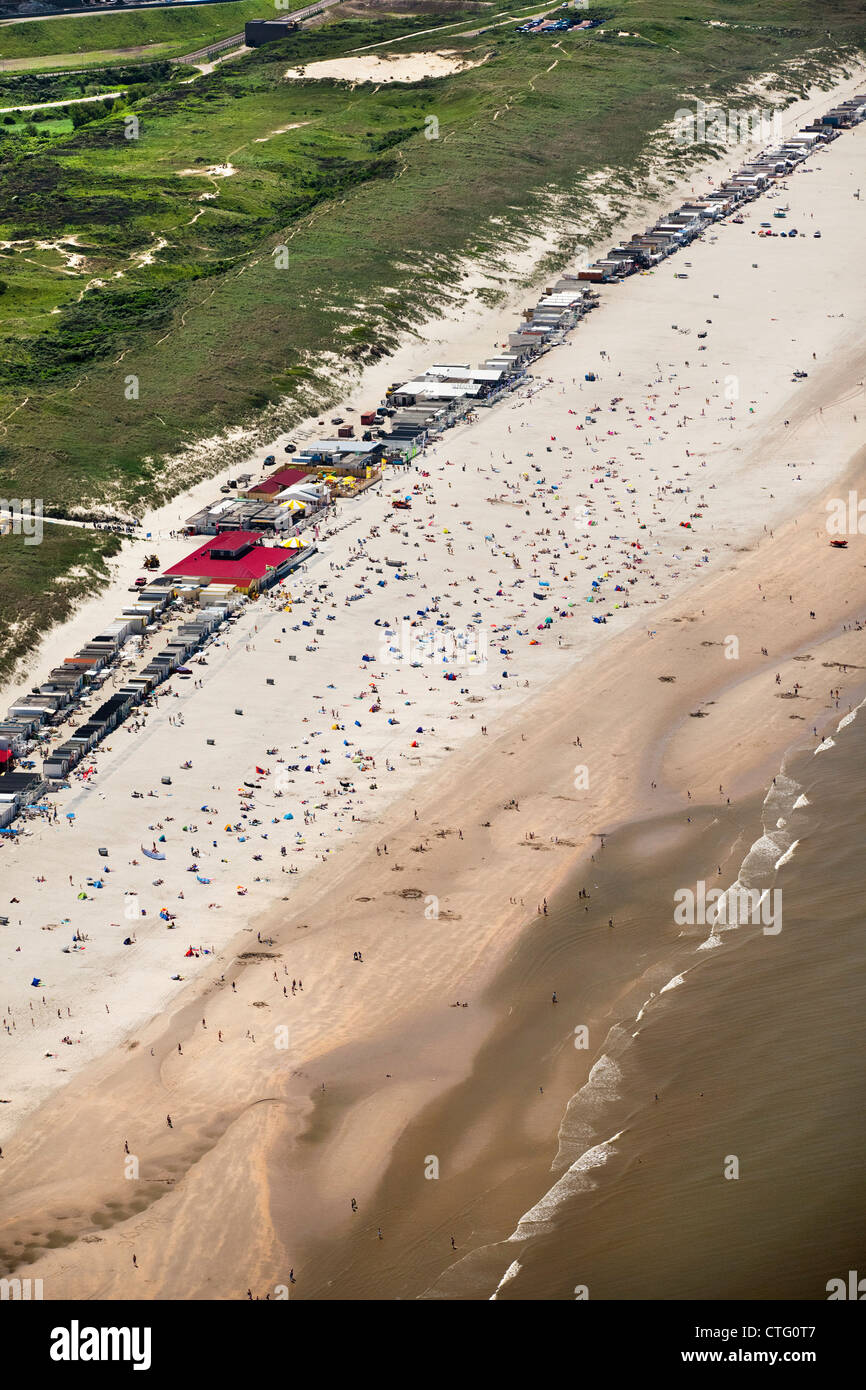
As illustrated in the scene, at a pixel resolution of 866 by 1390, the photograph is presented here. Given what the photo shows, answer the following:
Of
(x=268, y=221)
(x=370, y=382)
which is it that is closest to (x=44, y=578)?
(x=370, y=382)

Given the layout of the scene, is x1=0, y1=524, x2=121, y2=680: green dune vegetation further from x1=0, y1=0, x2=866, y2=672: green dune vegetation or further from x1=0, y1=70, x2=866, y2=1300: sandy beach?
x1=0, y1=0, x2=866, y2=672: green dune vegetation

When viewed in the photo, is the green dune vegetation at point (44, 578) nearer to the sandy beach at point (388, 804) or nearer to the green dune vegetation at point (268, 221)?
the sandy beach at point (388, 804)

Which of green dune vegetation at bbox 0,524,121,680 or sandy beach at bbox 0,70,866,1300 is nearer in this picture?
sandy beach at bbox 0,70,866,1300

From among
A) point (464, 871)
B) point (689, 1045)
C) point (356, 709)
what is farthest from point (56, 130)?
point (689, 1045)

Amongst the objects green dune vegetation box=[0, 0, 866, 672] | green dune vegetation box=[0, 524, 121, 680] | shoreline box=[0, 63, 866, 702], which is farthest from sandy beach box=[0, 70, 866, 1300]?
green dune vegetation box=[0, 0, 866, 672]

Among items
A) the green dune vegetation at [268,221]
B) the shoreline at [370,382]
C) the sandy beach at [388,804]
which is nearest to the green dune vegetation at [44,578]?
the shoreline at [370,382]
